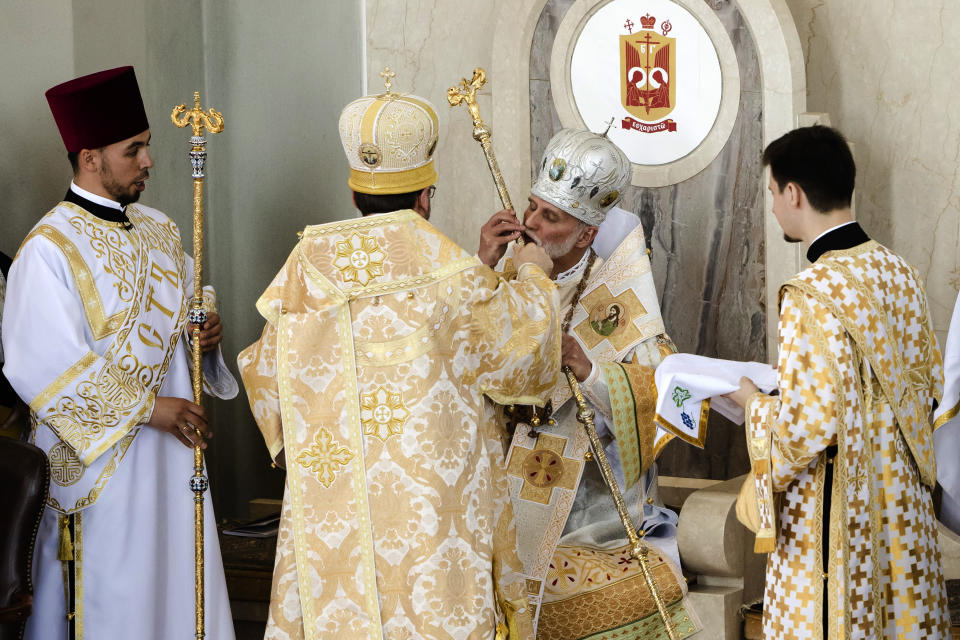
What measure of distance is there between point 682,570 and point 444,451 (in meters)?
1.36

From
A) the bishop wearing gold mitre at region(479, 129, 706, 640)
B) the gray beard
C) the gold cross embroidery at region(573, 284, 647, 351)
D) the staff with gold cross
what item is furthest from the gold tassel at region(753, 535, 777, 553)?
the staff with gold cross

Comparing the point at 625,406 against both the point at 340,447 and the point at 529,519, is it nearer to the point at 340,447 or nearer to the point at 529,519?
the point at 529,519

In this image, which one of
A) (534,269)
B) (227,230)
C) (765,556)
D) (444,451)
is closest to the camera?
(444,451)

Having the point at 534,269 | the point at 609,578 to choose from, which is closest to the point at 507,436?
the point at 609,578

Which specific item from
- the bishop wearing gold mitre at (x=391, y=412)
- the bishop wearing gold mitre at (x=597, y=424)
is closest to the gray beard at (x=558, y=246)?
the bishop wearing gold mitre at (x=597, y=424)

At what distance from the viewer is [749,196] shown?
5180 mm

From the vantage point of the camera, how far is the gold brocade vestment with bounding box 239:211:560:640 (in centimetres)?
328

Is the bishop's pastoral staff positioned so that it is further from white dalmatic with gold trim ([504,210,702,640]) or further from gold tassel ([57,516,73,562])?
gold tassel ([57,516,73,562])

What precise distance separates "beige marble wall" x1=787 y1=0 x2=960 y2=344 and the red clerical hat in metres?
3.08

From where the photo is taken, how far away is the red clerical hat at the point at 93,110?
4094 mm

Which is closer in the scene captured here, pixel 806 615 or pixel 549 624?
pixel 806 615

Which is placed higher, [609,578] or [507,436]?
[507,436]

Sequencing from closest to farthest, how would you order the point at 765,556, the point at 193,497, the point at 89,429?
the point at 89,429, the point at 193,497, the point at 765,556

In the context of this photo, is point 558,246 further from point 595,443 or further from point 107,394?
point 107,394
